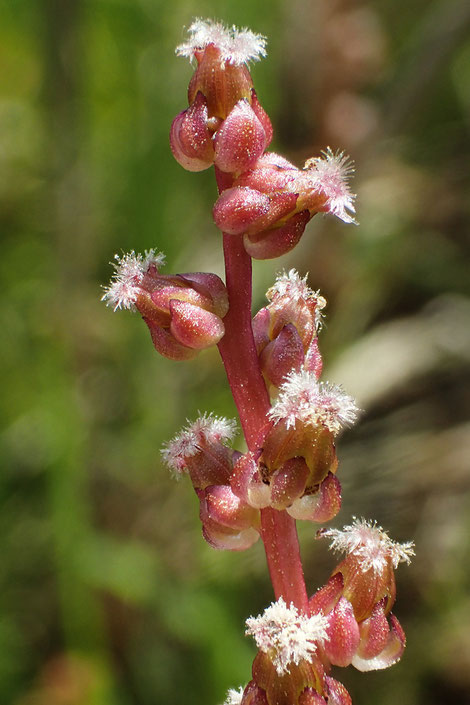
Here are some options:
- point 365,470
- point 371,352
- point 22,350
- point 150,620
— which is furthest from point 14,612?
point 371,352

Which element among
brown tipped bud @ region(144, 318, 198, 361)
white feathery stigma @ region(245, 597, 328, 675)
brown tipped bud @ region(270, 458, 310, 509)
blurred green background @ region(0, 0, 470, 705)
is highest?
blurred green background @ region(0, 0, 470, 705)

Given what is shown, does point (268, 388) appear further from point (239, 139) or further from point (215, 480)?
point (239, 139)

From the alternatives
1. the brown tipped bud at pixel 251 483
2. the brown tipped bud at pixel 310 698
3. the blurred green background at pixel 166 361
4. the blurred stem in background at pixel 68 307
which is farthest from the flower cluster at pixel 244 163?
the blurred stem in background at pixel 68 307

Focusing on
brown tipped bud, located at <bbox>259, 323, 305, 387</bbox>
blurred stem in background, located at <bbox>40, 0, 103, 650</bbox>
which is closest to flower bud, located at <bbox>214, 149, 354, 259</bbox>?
brown tipped bud, located at <bbox>259, 323, 305, 387</bbox>

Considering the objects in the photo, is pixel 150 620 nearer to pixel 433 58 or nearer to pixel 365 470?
pixel 365 470

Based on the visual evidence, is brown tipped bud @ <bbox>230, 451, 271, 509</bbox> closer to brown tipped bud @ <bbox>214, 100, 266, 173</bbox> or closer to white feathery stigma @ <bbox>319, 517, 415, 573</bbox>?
white feathery stigma @ <bbox>319, 517, 415, 573</bbox>

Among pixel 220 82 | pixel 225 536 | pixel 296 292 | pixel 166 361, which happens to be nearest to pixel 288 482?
pixel 225 536
